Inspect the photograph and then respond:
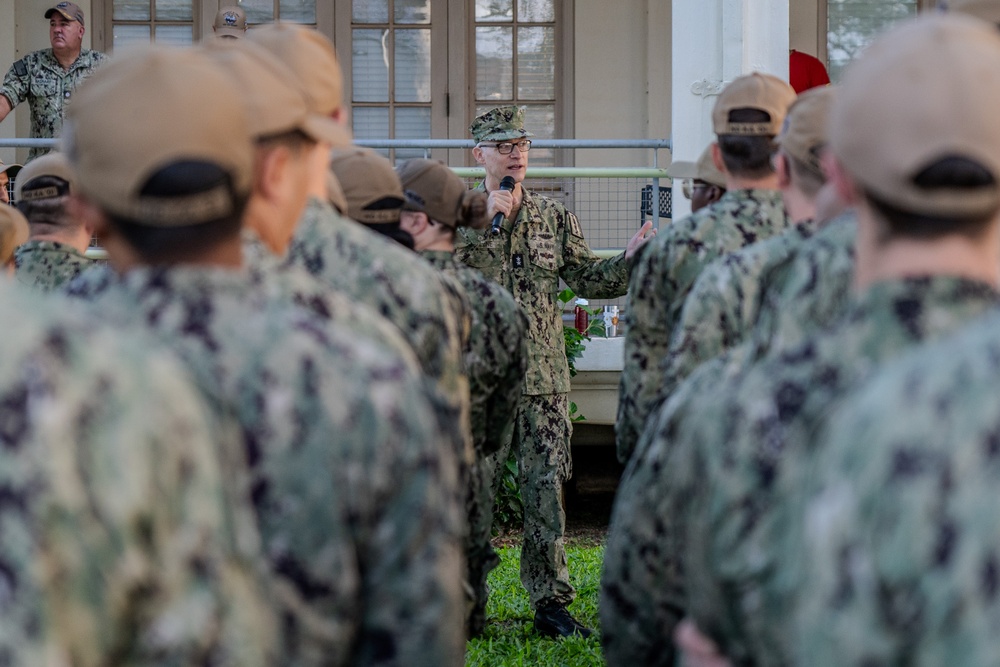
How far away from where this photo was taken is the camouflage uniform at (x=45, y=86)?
29.3 ft

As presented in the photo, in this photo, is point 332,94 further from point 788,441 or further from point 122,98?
point 788,441

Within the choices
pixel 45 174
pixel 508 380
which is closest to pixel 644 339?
pixel 508 380

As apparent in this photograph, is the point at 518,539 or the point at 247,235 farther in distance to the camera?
the point at 518,539

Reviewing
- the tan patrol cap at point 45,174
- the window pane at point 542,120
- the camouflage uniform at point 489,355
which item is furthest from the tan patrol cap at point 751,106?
the window pane at point 542,120

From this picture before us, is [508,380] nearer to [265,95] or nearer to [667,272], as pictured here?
[667,272]

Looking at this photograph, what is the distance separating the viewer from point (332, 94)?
316cm

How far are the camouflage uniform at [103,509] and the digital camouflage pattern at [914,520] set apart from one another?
25.1 inches

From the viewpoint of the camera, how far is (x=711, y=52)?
750 centimetres

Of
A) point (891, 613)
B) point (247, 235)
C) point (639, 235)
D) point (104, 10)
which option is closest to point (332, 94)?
point (247, 235)

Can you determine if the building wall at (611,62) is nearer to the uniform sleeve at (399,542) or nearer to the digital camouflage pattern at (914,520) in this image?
the uniform sleeve at (399,542)

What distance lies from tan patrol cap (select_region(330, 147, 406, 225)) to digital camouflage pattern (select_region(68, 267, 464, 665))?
2192 mm

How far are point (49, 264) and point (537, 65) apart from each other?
6642mm

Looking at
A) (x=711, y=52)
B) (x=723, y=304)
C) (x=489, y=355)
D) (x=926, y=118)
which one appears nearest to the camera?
(x=926, y=118)

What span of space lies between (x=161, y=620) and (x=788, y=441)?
75 cm
